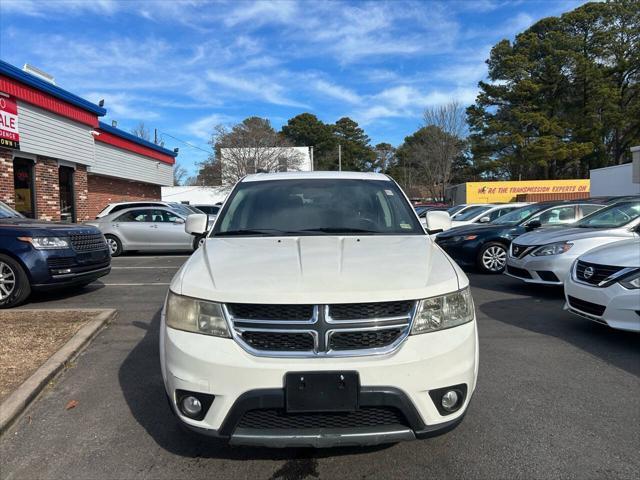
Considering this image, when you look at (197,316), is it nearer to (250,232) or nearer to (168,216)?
(250,232)

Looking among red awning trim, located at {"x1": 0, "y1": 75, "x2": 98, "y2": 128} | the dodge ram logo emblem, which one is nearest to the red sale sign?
red awning trim, located at {"x1": 0, "y1": 75, "x2": 98, "y2": 128}

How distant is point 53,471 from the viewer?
261 cm

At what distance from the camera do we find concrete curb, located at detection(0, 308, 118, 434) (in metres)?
3.15

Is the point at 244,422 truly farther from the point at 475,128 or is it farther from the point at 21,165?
the point at 475,128

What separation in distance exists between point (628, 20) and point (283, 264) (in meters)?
49.3

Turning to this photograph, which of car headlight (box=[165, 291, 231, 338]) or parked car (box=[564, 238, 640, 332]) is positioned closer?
car headlight (box=[165, 291, 231, 338])

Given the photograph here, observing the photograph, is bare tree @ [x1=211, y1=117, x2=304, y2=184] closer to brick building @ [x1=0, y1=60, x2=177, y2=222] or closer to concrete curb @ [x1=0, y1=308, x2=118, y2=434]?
brick building @ [x1=0, y1=60, x2=177, y2=222]

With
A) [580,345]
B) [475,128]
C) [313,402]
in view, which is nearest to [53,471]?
[313,402]

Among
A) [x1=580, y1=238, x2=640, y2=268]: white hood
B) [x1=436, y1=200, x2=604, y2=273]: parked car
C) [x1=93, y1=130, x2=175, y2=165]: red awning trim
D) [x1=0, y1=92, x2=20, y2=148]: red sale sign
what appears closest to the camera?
[x1=580, y1=238, x2=640, y2=268]: white hood

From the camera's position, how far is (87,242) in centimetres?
694

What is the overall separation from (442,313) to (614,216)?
6165mm

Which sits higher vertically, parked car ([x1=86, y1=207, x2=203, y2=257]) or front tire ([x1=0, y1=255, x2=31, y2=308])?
parked car ([x1=86, y1=207, x2=203, y2=257])

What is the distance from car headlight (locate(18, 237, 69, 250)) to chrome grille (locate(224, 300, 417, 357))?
16.7 ft

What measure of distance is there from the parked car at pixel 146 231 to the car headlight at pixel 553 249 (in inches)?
351
